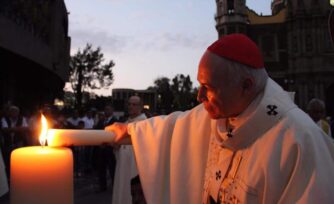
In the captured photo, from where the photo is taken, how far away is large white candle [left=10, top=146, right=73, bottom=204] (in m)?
1.26

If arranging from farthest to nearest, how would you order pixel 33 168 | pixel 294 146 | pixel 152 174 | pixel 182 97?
pixel 182 97, pixel 152 174, pixel 294 146, pixel 33 168

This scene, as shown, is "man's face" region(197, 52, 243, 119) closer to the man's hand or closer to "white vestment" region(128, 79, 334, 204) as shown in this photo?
"white vestment" region(128, 79, 334, 204)

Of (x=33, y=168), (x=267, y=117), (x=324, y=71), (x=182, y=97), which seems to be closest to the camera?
(x=33, y=168)

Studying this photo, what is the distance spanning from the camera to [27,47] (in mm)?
14898

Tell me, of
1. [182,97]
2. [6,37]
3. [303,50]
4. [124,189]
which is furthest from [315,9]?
[124,189]

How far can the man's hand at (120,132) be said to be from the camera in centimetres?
216

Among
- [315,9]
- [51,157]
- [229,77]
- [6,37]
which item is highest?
[315,9]

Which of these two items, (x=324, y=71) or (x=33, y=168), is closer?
(x=33, y=168)

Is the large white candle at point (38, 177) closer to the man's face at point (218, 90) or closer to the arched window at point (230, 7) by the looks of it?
the man's face at point (218, 90)

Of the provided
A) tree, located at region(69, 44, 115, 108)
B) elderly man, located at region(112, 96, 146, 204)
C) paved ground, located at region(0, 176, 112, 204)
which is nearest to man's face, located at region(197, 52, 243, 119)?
elderly man, located at region(112, 96, 146, 204)

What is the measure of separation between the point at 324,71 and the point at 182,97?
18.4 metres

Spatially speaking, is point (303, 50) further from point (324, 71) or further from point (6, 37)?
point (6, 37)

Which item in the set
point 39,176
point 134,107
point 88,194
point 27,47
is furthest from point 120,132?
point 27,47

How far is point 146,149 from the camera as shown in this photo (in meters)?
2.15
